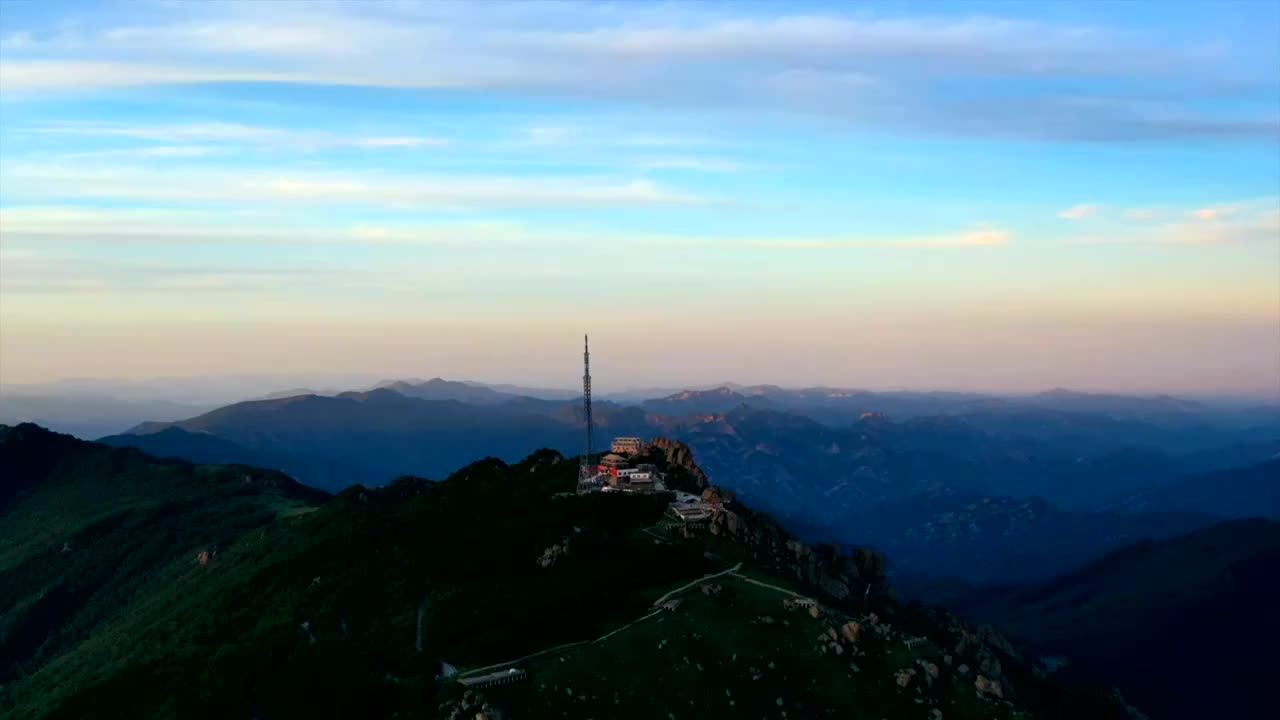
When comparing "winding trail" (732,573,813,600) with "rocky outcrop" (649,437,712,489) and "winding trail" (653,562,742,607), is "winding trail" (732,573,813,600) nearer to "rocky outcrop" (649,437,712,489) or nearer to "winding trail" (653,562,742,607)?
"winding trail" (653,562,742,607)

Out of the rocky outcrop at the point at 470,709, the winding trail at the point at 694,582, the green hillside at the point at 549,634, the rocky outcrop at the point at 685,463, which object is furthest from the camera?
the rocky outcrop at the point at 685,463

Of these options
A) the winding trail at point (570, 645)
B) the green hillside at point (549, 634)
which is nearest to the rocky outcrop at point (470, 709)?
the green hillside at point (549, 634)

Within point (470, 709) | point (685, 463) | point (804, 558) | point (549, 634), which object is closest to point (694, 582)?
point (549, 634)

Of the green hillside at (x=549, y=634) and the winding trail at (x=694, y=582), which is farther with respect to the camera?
the winding trail at (x=694, y=582)

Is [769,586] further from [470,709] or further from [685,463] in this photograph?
[685,463]

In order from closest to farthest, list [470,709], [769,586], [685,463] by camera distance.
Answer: [470,709]
[769,586]
[685,463]

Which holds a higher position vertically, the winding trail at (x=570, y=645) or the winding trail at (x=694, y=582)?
the winding trail at (x=694, y=582)

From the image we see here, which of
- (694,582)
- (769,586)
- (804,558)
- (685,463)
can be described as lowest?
(804,558)

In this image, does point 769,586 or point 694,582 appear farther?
point 769,586

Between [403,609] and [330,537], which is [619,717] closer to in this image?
[403,609]

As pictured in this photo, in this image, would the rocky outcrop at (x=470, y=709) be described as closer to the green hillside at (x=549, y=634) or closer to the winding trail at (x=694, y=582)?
the green hillside at (x=549, y=634)

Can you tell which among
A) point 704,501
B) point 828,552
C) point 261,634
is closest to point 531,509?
point 704,501
